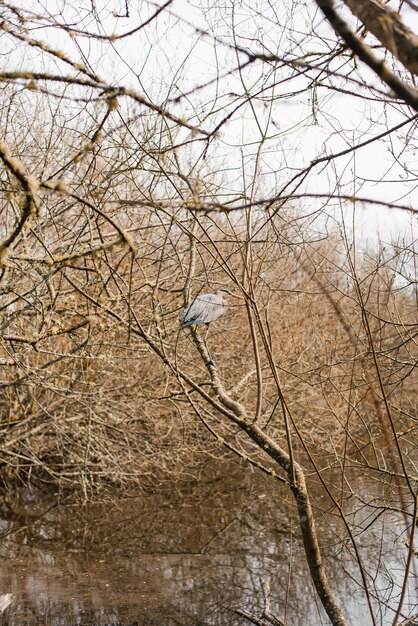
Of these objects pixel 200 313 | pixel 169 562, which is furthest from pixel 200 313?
pixel 169 562

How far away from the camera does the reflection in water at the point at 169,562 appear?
5613 mm

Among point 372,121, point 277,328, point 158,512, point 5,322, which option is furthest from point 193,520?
point 372,121

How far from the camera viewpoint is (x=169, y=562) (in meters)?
6.89

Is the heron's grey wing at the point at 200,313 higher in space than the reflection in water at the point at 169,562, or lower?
higher

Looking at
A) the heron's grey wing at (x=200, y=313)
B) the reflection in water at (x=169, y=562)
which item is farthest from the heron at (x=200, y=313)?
the reflection in water at (x=169, y=562)

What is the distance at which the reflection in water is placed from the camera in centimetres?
561

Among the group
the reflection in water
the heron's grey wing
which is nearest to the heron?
the heron's grey wing

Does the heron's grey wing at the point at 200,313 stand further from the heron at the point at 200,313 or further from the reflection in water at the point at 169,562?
the reflection in water at the point at 169,562

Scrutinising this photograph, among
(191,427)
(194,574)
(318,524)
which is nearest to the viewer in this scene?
(194,574)

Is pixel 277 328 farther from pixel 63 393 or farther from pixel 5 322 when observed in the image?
pixel 5 322

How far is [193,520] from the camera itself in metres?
8.28

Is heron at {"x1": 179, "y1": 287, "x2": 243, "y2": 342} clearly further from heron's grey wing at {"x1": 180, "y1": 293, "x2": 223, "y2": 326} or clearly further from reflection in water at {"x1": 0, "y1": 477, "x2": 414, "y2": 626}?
reflection in water at {"x1": 0, "y1": 477, "x2": 414, "y2": 626}

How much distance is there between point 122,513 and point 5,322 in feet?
14.1

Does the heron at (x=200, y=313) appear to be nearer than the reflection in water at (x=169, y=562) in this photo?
Yes
